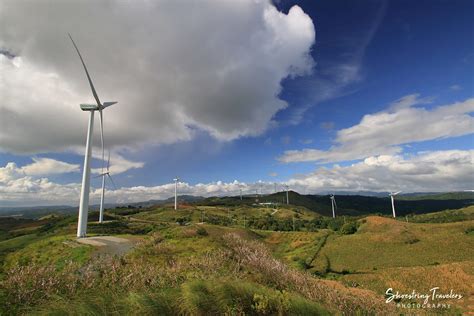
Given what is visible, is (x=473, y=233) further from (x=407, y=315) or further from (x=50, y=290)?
(x=50, y=290)

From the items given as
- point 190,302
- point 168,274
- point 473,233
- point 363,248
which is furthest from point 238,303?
point 473,233

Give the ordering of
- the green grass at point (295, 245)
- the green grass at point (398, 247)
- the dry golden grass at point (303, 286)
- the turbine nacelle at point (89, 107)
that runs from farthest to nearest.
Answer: the green grass at point (295, 245) → the green grass at point (398, 247) → the turbine nacelle at point (89, 107) → the dry golden grass at point (303, 286)

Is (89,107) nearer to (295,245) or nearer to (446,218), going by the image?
(295,245)

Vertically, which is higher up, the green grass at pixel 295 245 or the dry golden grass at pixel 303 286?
the dry golden grass at pixel 303 286

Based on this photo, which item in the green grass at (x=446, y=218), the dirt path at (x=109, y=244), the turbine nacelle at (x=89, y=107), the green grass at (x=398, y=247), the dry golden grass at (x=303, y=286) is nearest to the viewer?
the dry golden grass at (x=303, y=286)

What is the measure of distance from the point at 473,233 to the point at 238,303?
8158cm

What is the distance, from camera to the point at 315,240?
258 ft

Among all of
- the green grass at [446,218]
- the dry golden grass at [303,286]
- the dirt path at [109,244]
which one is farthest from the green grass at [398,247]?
the dry golden grass at [303,286]

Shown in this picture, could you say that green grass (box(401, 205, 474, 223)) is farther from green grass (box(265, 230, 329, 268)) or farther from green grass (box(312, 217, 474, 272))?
green grass (box(265, 230, 329, 268))

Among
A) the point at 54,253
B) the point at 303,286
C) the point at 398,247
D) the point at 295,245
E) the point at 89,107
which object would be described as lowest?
the point at 295,245

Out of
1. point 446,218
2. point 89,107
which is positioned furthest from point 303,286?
point 446,218

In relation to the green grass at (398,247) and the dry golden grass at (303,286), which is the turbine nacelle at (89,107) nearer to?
the dry golden grass at (303,286)

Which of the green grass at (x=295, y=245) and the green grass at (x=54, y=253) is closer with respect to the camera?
the green grass at (x=54, y=253)

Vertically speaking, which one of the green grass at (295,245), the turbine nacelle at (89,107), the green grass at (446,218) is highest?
the turbine nacelle at (89,107)
